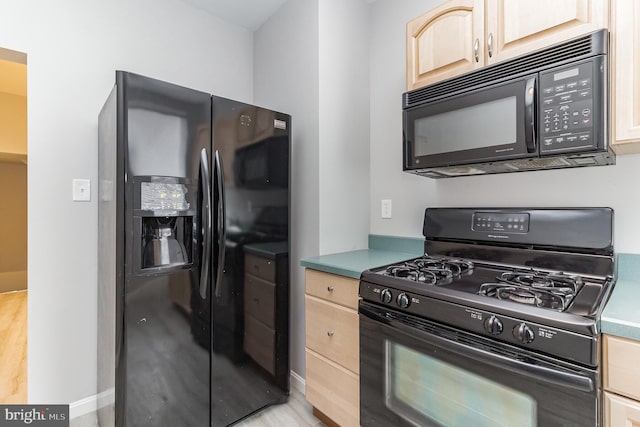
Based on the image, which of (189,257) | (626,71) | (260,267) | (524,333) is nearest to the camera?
(524,333)

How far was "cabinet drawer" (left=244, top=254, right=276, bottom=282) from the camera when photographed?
176 centimetres

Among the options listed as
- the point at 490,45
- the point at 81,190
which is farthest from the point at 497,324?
the point at 81,190

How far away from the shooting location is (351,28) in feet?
7.03

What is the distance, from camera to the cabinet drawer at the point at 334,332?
1501 millimetres

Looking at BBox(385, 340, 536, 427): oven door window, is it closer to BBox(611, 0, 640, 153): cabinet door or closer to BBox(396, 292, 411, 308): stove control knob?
BBox(396, 292, 411, 308): stove control knob

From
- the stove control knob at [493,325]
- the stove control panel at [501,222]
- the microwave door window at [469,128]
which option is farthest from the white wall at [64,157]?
the stove control panel at [501,222]

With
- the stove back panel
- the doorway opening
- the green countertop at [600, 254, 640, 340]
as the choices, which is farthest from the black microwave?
the doorway opening

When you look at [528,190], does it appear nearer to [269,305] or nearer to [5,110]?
[269,305]

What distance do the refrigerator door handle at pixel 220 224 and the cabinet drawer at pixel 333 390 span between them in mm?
614

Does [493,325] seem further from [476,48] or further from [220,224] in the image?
[220,224]

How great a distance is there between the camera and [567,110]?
1138 millimetres

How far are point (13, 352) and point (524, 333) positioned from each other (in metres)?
3.50

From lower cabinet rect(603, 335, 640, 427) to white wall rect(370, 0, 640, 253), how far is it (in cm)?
69
